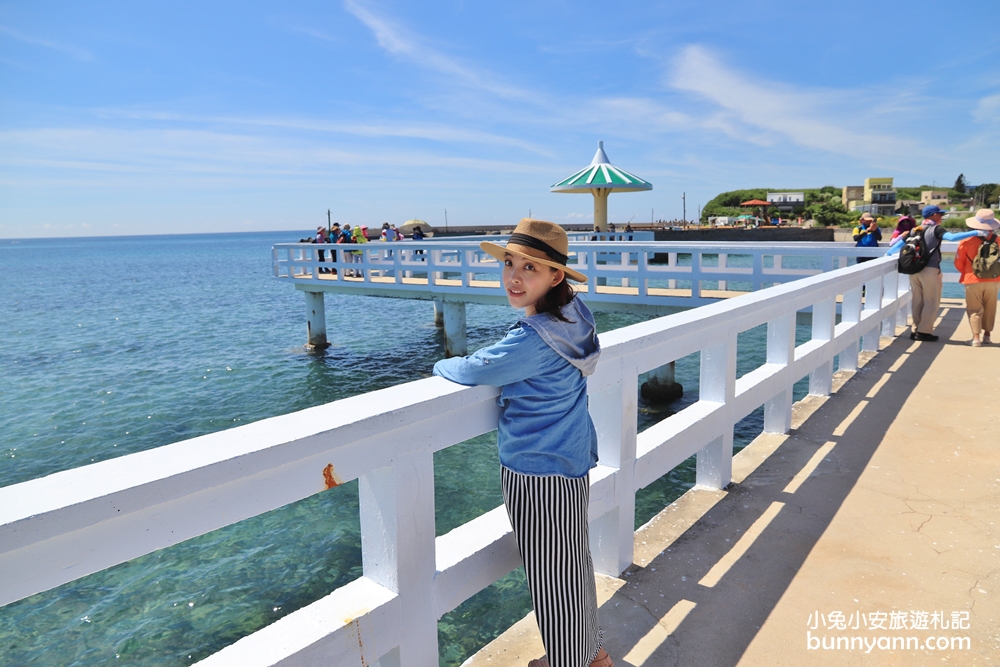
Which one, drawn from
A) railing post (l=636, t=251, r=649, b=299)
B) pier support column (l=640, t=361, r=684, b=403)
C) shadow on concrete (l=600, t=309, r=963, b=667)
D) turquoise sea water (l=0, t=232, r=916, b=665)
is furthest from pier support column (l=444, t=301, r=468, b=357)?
shadow on concrete (l=600, t=309, r=963, b=667)

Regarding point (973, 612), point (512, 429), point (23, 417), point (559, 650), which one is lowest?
point (23, 417)

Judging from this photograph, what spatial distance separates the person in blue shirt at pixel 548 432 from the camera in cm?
196

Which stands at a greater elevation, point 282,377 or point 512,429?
point 512,429

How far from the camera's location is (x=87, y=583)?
6434 millimetres

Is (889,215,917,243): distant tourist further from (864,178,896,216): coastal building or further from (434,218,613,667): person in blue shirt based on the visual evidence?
(864,178,896,216): coastal building

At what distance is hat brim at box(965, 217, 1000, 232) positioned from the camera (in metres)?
7.55

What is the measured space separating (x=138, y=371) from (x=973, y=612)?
19670 millimetres

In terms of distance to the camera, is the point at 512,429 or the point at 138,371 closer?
the point at 512,429

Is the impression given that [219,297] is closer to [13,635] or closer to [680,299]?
[680,299]

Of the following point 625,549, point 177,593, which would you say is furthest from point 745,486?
point 177,593

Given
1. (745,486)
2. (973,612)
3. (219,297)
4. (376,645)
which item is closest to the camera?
(376,645)

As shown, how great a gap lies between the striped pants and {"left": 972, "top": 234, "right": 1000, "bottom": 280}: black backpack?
777 centimetres

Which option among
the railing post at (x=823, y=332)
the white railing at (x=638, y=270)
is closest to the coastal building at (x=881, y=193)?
the white railing at (x=638, y=270)

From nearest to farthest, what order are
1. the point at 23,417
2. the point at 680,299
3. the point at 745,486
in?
1. the point at 745,486
2. the point at 680,299
3. the point at 23,417
